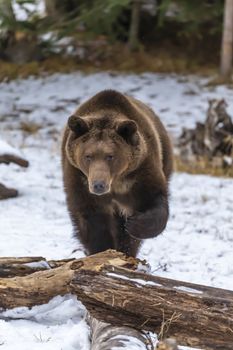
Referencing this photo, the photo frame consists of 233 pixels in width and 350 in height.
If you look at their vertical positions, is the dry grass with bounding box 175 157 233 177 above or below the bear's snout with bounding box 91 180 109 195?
below

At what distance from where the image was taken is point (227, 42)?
57.1ft

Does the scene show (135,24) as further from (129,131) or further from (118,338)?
(118,338)

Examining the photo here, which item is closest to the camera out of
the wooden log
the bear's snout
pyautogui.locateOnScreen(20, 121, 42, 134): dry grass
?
the wooden log

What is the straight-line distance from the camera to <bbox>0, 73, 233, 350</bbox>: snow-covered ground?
4.52 meters

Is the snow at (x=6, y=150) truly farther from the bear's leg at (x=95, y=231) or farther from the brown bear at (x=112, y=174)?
the bear's leg at (x=95, y=231)

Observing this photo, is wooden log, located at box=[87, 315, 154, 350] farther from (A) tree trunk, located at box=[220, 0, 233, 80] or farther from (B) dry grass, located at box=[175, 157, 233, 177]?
(A) tree trunk, located at box=[220, 0, 233, 80]

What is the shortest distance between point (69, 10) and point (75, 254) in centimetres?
1433

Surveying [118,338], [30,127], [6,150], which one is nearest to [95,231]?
[118,338]

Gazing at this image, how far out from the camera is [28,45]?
19500 mm

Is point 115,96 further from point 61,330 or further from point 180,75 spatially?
point 180,75

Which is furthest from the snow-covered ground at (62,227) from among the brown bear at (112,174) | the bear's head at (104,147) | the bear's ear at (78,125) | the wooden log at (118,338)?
the bear's ear at (78,125)

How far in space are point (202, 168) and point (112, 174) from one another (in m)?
6.70

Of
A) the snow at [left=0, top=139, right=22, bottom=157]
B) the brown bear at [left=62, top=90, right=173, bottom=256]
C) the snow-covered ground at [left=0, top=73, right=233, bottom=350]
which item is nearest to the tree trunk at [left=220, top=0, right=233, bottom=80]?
the snow-covered ground at [left=0, top=73, right=233, bottom=350]

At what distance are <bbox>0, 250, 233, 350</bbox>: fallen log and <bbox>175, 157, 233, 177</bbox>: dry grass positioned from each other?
283 inches
